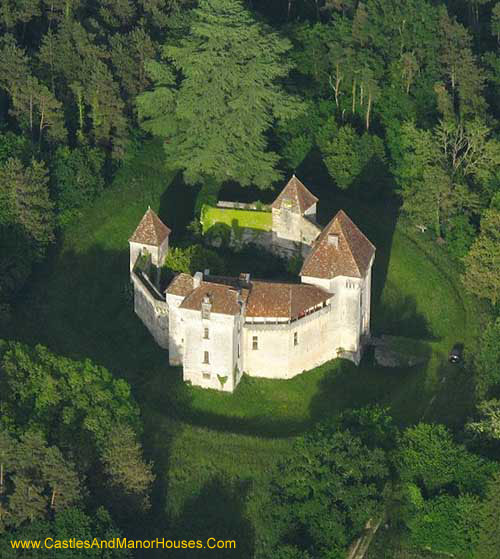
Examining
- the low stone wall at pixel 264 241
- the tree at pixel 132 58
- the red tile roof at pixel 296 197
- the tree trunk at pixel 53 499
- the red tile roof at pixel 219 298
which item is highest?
the tree at pixel 132 58

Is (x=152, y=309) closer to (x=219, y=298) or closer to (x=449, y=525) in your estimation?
(x=219, y=298)

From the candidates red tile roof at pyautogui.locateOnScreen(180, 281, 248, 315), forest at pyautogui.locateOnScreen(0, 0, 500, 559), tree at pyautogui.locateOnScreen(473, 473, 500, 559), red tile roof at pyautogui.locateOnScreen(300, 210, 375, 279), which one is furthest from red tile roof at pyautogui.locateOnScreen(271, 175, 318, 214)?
tree at pyautogui.locateOnScreen(473, 473, 500, 559)

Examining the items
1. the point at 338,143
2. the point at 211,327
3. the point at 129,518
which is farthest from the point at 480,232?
the point at 129,518

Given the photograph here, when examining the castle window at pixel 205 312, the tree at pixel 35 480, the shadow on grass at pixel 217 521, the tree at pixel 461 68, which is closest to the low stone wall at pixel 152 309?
the castle window at pixel 205 312

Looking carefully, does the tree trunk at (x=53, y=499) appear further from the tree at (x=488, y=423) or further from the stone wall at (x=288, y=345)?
the tree at (x=488, y=423)

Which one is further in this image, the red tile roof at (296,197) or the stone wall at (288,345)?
the red tile roof at (296,197)

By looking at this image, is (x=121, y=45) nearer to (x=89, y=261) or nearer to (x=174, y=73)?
(x=174, y=73)

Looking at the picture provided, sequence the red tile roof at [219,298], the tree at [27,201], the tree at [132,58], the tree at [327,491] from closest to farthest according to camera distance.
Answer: the tree at [327,491] < the red tile roof at [219,298] < the tree at [27,201] < the tree at [132,58]

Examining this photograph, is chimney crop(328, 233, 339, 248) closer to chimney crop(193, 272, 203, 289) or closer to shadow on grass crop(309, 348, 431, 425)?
shadow on grass crop(309, 348, 431, 425)

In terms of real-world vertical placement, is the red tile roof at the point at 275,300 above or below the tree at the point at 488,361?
above
